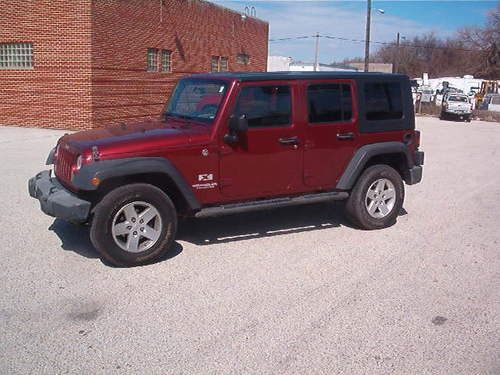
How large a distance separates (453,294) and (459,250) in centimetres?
139

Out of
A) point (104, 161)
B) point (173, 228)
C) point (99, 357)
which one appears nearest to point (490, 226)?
point (173, 228)

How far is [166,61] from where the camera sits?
2161 centimetres

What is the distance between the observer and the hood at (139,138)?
4934 mm

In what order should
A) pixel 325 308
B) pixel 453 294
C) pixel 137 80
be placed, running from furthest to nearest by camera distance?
pixel 137 80
pixel 453 294
pixel 325 308

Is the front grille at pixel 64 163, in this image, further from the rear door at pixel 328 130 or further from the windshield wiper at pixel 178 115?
the rear door at pixel 328 130

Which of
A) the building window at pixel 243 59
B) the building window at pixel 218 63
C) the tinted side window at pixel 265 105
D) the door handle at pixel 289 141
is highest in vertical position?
the building window at pixel 243 59

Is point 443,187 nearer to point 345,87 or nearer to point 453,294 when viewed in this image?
point 345,87

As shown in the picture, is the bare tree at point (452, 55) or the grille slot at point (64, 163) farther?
the bare tree at point (452, 55)

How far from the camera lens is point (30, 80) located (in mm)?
17625

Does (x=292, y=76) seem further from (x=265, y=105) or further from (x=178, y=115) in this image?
(x=178, y=115)

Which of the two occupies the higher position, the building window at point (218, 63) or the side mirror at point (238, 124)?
the building window at point (218, 63)

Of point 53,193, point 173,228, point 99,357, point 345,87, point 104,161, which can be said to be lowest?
point 99,357

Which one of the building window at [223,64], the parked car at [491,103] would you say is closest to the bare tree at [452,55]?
the parked car at [491,103]

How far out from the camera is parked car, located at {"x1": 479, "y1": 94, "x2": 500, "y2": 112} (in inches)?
1855
